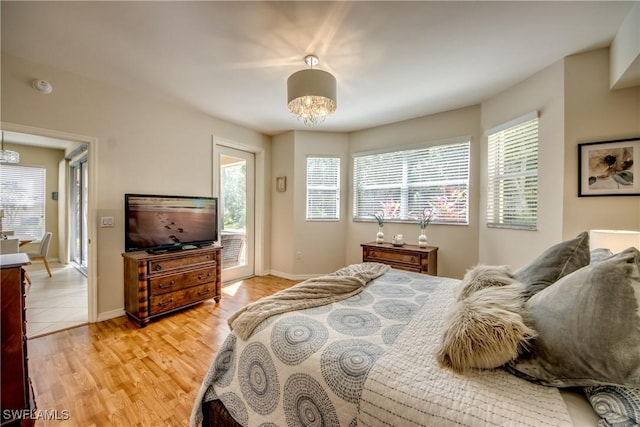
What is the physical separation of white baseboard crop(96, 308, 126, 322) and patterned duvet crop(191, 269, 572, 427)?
7.30ft

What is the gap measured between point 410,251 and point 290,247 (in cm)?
202

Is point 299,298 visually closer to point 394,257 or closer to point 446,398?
point 446,398

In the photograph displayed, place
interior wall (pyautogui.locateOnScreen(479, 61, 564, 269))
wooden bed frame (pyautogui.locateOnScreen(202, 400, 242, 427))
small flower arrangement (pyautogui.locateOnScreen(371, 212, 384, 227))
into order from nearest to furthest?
wooden bed frame (pyautogui.locateOnScreen(202, 400, 242, 427)) → interior wall (pyautogui.locateOnScreen(479, 61, 564, 269)) → small flower arrangement (pyautogui.locateOnScreen(371, 212, 384, 227))

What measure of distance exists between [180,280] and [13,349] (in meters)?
1.56

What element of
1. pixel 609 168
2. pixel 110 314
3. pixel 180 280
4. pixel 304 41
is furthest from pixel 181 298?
pixel 609 168

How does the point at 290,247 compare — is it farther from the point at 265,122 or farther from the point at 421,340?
the point at 421,340

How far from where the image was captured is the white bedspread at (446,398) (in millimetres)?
727

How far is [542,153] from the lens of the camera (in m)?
2.45

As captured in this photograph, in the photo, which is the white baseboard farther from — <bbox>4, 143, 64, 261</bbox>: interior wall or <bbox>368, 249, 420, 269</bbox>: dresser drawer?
A: <bbox>4, 143, 64, 261</bbox>: interior wall

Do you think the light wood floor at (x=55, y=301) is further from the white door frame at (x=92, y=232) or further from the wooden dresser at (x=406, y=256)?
the wooden dresser at (x=406, y=256)

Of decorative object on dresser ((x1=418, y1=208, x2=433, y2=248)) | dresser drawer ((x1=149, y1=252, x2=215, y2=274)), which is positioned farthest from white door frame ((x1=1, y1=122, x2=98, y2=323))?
decorative object on dresser ((x1=418, y1=208, x2=433, y2=248))

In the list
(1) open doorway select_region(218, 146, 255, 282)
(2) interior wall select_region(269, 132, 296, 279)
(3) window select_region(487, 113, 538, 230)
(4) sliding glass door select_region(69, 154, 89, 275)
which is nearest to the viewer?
(3) window select_region(487, 113, 538, 230)

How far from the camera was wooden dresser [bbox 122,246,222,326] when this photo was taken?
8.50 ft

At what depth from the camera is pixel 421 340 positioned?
1.11 m
